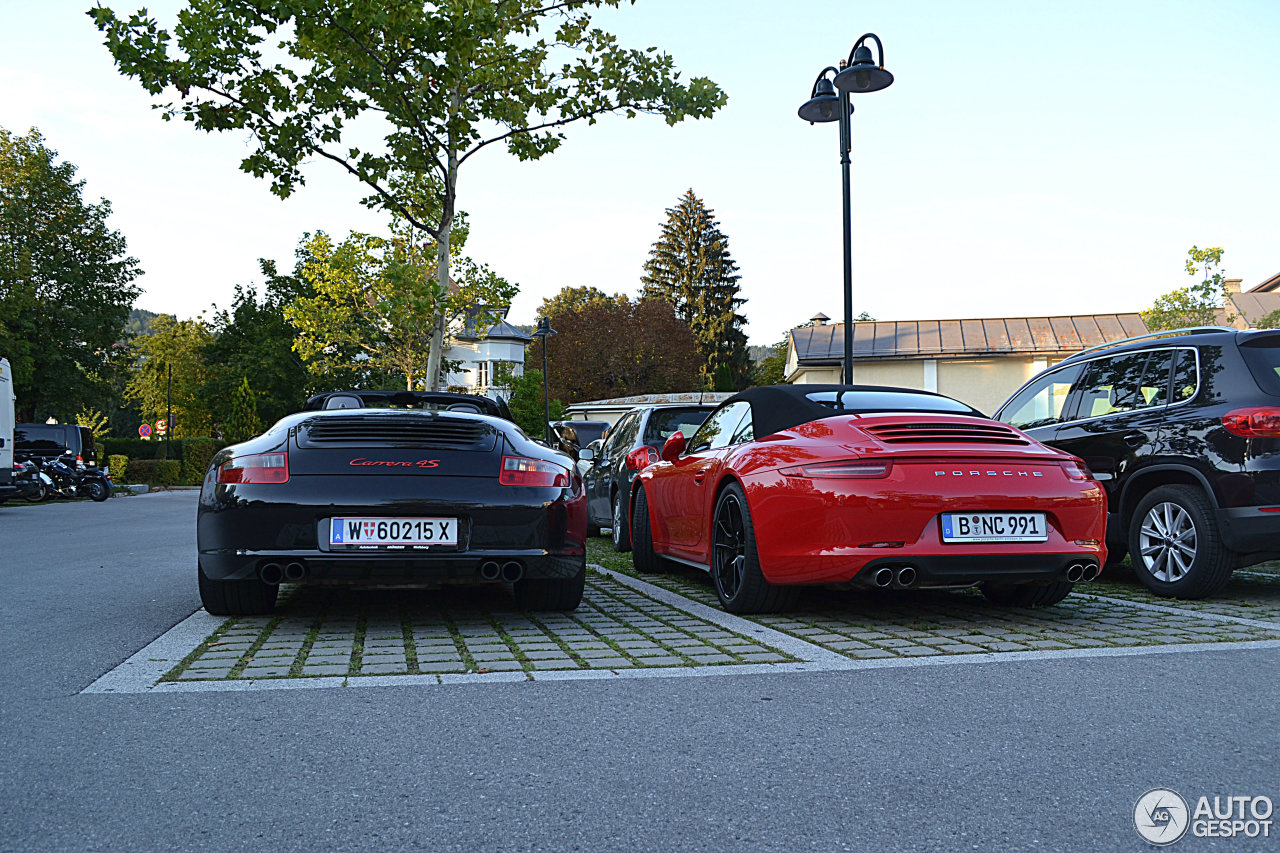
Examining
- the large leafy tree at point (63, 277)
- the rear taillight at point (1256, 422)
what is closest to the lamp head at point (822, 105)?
the rear taillight at point (1256, 422)

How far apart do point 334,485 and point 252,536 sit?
1.55 feet

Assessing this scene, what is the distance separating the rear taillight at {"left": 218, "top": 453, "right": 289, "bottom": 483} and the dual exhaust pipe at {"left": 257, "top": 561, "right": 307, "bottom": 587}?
422 millimetres

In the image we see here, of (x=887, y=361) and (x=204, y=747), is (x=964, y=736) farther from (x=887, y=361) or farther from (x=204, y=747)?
(x=887, y=361)

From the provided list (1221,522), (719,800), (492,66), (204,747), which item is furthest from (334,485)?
(492,66)

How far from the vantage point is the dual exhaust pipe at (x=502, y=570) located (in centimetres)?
561

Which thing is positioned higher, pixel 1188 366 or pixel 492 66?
pixel 492 66

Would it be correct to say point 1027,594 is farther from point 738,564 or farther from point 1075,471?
point 738,564

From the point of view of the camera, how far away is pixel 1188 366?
711 cm

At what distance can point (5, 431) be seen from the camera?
2027 cm

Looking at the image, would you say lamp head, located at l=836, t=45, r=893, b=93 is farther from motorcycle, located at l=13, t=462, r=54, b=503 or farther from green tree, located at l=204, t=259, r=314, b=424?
green tree, located at l=204, t=259, r=314, b=424

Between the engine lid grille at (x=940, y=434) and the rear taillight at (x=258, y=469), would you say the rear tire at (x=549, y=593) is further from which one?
the engine lid grille at (x=940, y=434)

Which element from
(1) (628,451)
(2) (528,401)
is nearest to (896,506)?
(1) (628,451)

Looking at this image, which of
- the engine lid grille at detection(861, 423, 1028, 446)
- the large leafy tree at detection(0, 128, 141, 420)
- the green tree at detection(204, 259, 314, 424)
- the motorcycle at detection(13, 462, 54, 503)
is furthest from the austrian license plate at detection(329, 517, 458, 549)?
the green tree at detection(204, 259, 314, 424)

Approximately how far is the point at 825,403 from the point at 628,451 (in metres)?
4.78
